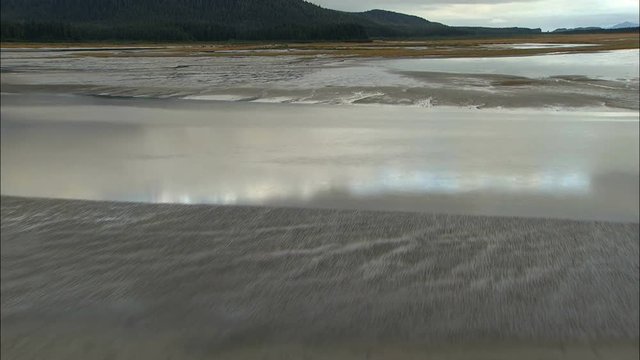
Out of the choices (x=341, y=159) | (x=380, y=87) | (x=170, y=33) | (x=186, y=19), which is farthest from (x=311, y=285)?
(x=186, y=19)

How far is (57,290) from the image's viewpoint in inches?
189

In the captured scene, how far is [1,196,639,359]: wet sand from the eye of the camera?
13.1 ft

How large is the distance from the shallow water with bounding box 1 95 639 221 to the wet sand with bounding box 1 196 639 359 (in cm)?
77

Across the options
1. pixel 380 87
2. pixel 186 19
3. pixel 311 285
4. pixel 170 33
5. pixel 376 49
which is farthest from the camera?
pixel 186 19

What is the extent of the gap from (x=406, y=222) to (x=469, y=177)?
2.47 meters

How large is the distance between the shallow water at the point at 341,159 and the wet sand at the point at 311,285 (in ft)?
2.52

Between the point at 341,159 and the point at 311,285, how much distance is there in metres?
5.10

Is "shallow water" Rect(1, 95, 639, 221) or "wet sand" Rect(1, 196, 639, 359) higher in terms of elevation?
"wet sand" Rect(1, 196, 639, 359)

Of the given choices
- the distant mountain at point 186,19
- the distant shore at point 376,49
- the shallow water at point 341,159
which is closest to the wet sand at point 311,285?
the shallow water at point 341,159

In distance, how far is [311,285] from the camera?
4.87 meters

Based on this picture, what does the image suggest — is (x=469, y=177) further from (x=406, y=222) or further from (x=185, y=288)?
(x=185, y=288)

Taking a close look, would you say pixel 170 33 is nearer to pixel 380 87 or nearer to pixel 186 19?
pixel 186 19

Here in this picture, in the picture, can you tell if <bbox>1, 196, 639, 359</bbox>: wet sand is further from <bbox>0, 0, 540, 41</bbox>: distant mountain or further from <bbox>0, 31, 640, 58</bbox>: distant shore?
<bbox>0, 0, 540, 41</bbox>: distant mountain

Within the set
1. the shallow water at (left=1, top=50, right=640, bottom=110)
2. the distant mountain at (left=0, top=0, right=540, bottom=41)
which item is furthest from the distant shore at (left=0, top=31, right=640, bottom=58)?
the distant mountain at (left=0, top=0, right=540, bottom=41)
